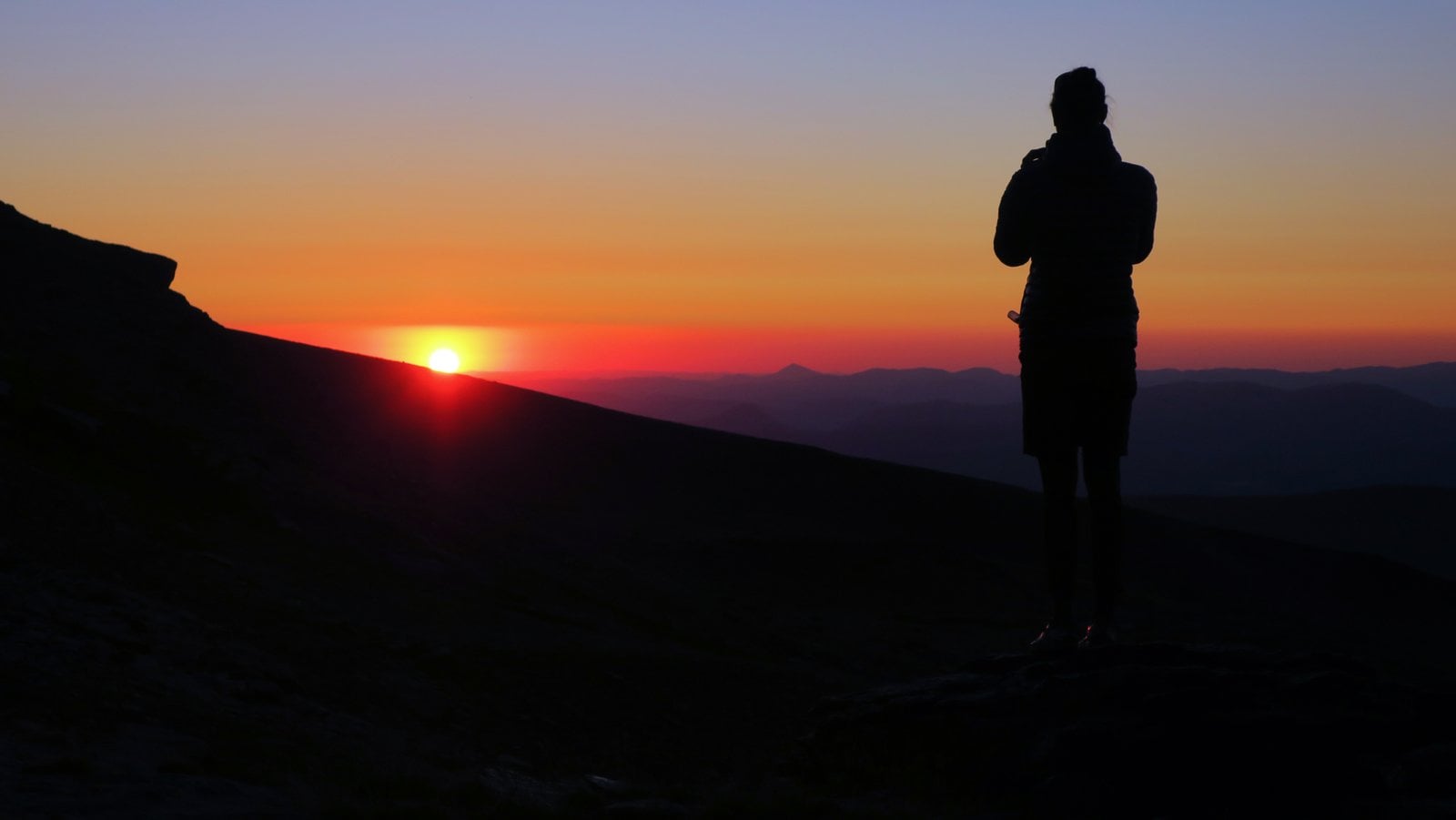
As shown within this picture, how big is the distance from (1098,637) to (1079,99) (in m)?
2.79

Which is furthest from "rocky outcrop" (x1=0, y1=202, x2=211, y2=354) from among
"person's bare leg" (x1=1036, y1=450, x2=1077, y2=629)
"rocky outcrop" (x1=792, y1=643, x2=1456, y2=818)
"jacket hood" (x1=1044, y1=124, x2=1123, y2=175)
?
"jacket hood" (x1=1044, y1=124, x2=1123, y2=175)

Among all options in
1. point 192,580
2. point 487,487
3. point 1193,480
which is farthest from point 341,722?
point 1193,480

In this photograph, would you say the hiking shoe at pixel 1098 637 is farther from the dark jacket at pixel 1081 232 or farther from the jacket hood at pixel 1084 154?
the jacket hood at pixel 1084 154

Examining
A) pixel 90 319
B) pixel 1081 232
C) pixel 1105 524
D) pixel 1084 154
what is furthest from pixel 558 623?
pixel 90 319

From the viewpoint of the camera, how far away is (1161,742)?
19.2 ft

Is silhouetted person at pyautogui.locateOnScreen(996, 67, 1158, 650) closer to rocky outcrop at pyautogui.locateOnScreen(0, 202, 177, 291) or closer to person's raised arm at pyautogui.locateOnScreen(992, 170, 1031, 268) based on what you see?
person's raised arm at pyautogui.locateOnScreen(992, 170, 1031, 268)

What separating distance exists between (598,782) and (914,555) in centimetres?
2167

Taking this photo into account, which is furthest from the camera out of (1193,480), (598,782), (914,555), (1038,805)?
(1193,480)

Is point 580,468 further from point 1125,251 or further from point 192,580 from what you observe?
point 1125,251

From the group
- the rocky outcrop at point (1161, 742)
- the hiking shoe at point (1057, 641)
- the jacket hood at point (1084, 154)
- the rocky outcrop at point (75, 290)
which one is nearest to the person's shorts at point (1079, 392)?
the jacket hood at point (1084, 154)

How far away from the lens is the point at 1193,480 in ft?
573

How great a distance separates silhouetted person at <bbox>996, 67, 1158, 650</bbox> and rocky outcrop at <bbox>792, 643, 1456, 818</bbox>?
71cm

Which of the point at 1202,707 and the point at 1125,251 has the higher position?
the point at 1125,251

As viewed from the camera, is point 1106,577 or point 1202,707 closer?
point 1202,707
